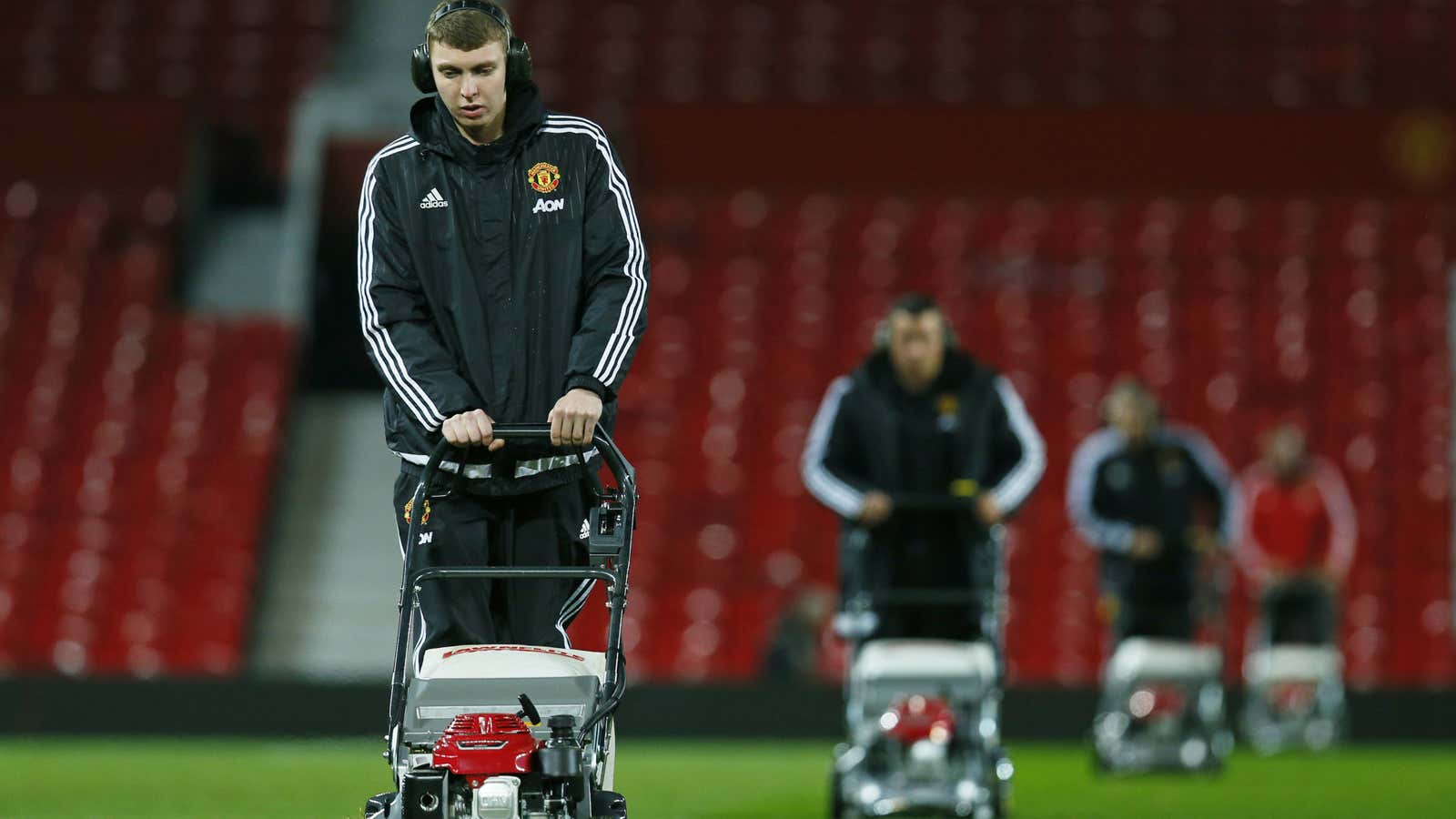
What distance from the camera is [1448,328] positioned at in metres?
17.8

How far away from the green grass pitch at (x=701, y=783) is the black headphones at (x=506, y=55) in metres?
3.76

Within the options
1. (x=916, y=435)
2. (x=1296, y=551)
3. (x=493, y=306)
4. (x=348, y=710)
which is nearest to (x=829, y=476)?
(x=916, y=435)

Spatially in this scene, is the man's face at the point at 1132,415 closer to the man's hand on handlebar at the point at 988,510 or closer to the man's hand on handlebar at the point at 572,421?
the man's hand on handlebar at the point at 988,510

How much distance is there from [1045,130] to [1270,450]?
5.75 metres

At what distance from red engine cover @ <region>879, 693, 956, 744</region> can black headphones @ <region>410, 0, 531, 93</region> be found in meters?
3.05

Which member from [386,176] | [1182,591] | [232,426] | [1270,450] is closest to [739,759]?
[1182,591]

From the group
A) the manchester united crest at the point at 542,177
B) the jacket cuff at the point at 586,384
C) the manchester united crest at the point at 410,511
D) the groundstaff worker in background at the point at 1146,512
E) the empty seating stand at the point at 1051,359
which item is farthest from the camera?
the empty seating stand at the point at 1051,359

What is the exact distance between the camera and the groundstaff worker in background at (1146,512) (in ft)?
37.4

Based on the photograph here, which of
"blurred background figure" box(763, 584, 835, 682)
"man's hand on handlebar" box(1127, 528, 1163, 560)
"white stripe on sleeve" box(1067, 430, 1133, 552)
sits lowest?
"blurred background figure" box(763, 584, 835, 682)

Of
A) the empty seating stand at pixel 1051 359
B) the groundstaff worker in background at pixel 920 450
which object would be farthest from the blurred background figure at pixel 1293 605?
the groundstaff worker in background at pixel 920 450

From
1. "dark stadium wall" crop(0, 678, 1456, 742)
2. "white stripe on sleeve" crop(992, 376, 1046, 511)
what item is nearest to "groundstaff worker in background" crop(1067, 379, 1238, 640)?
"dark stadium wall" crop(0, 678, 1456, 742)

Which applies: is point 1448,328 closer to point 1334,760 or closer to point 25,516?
point 1334,760

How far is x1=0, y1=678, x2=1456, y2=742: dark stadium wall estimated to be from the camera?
544 inches

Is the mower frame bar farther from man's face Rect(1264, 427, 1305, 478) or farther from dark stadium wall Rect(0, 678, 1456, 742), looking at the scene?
man's face Rect(1264, 427, 1305, 478)
